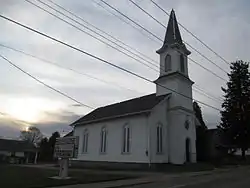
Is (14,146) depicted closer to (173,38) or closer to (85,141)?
(85,141)

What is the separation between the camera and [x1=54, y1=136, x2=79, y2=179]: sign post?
1830 centimetres

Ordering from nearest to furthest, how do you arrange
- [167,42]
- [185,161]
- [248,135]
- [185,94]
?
[185,161], [185,94], [167,42], [248,135]

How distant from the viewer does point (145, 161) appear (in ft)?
95.2

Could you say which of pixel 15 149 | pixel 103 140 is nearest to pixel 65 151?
pixel 103 140

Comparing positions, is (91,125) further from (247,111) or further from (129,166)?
(247,111)

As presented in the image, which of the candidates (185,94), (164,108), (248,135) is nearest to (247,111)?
(248,135)

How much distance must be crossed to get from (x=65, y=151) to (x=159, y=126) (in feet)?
46.8

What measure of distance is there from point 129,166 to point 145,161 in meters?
2.27

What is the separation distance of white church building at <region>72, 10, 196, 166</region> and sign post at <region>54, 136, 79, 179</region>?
1155cm

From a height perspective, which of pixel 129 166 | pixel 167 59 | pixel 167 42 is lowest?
pixel 129 166

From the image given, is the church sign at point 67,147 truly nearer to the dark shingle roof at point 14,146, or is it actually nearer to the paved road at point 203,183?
the paved road at point 203,183

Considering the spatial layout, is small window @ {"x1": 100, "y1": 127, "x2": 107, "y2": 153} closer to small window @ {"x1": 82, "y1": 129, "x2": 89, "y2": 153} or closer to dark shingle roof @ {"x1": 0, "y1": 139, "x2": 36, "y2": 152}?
small window @ {"x1": 82, "y1": 129, "x2": 89, "y2": 153}

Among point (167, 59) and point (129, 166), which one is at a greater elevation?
point (167, 59)

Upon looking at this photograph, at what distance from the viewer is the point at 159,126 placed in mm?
31219
